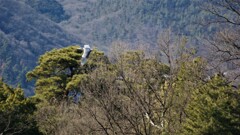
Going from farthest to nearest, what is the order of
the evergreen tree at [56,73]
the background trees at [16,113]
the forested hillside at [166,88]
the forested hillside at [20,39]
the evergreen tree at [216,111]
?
the forested hillside at [20,39] < the evergreen tree at [56,73] < the background trees at [16,113] < the evergreen tree at [216,111] < the forested hillside at [166,88]

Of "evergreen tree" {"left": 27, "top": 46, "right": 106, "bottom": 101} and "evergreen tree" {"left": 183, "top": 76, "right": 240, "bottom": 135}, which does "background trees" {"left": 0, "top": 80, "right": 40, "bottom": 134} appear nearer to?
"evergreen tree" {"left": 183, "top": 76, "right": 240, "bottom": 135}

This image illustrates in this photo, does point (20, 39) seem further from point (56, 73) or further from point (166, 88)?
point (166, 88)

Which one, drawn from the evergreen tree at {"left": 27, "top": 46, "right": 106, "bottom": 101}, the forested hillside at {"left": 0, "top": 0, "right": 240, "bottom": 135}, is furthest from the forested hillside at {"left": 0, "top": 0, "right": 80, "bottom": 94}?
the forested hillside at {"left": 0, "top": 0, "right": 240, "bottom": 135}

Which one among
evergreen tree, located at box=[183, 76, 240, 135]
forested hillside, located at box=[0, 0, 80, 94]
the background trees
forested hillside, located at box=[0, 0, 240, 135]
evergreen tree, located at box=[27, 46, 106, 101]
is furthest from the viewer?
forested hillside, located at box=[0, 0, 80, 94]

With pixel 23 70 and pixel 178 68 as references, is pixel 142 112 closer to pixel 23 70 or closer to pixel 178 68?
pixel 178 68

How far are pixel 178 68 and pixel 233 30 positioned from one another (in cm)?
423

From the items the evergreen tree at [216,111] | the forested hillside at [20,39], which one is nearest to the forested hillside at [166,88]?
the evergreen tree at [216,111]

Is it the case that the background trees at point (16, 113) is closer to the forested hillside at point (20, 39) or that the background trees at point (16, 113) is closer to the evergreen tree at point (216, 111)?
the evergreen tree at point (216, 111)

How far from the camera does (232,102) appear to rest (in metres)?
16.9

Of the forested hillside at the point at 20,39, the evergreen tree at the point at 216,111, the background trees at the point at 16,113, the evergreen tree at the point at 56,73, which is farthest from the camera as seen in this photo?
the forested hillside at the point at 20,39

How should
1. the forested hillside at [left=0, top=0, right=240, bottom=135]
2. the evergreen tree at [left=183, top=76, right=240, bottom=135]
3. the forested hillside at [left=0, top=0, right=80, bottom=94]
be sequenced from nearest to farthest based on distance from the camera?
1. the forested hillside at [left=0, top=0, right=240, bottom=135]
2. the evergreen tree at [left=183, top=76, right=240, bottom=135]
3. the forested hillside at [left=0, top=0, right=80, bottom=94]

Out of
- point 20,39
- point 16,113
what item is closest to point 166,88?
point 16,113

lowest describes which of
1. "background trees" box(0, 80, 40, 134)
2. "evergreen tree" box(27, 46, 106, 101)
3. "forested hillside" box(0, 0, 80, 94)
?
"background trees" box(0, 80, 40, 134)

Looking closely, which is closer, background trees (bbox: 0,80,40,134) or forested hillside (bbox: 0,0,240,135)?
forested hillside (bbox: 0,0,240,135)
